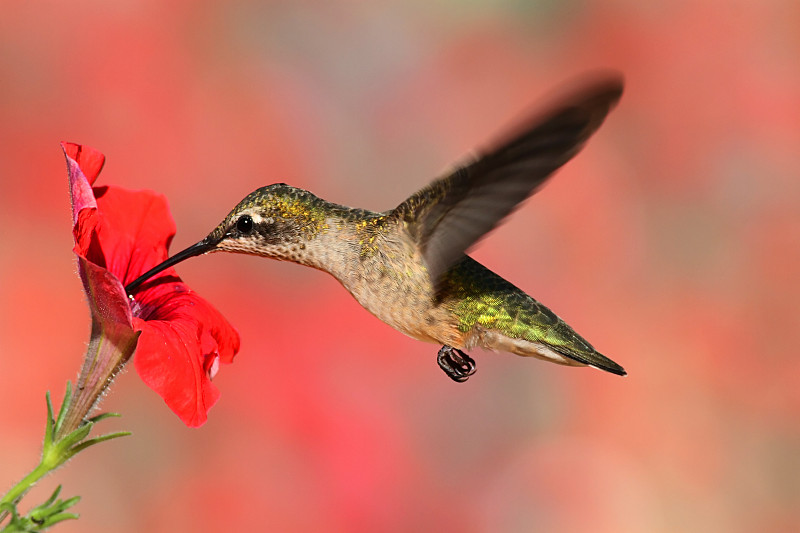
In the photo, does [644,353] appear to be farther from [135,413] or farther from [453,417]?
[135,413]

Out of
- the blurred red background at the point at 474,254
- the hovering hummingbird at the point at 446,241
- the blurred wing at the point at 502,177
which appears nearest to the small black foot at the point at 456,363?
the hovering hummingbird at the point at 446,241

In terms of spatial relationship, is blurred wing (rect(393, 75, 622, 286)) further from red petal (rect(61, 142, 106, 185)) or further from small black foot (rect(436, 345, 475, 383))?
red petal (rect(61, 142, 106, 185))

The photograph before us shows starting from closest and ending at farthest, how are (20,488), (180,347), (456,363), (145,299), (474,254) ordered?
(20,488) < (180,347) < (145,299) < (456,363) < (474,254)

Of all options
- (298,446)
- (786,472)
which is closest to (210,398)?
(298,446)

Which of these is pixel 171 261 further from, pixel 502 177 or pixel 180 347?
pixel 502 177

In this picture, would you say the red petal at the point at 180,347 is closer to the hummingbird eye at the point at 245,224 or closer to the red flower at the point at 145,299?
the red flower at the point at 145,299

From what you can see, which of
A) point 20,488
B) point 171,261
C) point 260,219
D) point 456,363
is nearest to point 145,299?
point 171,261
